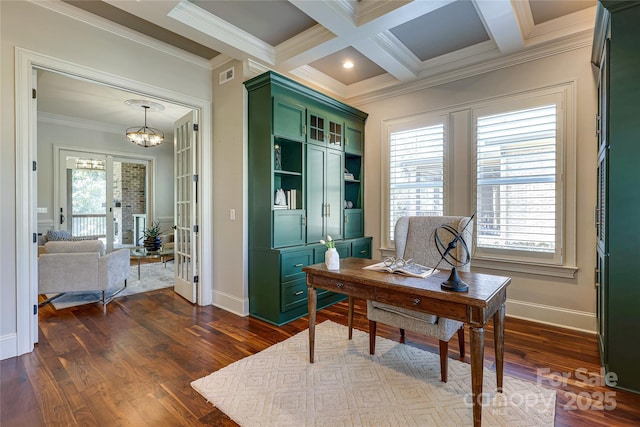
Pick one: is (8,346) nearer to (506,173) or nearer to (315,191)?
(315,191)

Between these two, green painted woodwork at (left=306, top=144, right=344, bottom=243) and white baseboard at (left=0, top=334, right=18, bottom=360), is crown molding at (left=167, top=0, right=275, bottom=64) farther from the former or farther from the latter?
white baseboard at (left=0, top=334, right=18, bottom=360)

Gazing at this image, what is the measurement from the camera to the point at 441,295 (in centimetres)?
162

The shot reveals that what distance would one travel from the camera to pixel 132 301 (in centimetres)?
395

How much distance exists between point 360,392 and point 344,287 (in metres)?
0.69

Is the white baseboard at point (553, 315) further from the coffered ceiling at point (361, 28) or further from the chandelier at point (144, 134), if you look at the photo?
the chandelier at point (144, 134)

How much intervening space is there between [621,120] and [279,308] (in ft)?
10.4

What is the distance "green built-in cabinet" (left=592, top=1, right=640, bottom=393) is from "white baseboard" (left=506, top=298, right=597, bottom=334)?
3.25 feet

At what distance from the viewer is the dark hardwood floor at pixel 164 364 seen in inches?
71.5

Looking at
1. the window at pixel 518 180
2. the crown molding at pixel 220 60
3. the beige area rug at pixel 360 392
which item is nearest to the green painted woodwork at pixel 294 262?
the beige area rug at pixel 360 392

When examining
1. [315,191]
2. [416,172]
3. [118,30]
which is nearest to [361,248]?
[315,191]

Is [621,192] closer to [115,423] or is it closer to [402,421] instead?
[402,421]

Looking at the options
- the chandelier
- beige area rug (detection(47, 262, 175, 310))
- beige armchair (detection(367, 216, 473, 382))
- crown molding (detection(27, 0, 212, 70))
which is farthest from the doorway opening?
beige armchair (detection(367, 216, 473, 382))

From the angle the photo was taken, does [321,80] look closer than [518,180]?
No

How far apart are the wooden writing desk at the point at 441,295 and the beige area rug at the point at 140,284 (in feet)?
11.0
